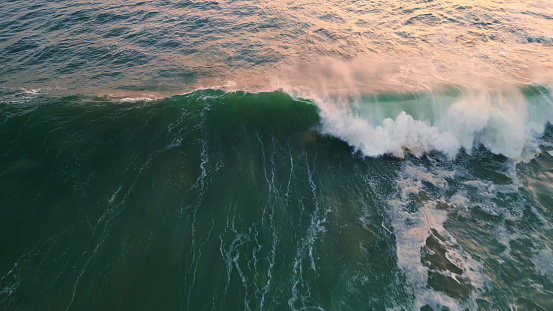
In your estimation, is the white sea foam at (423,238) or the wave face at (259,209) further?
the wave face at (259,209)

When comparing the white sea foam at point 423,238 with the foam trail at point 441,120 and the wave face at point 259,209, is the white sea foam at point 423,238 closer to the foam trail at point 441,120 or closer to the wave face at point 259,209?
the wave face at point 259,209

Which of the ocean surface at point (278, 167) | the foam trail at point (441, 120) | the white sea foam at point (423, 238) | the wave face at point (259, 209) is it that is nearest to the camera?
the white sea foam at point (423, 238)

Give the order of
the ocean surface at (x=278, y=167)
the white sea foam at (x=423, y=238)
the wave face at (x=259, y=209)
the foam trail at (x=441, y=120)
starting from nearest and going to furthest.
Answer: the white sea foam at (x=423, y=238) < the wave face at (x=259, y=209) < the ocean surface at (x=278, y=167) < the foam trail at (x=441, y=120)

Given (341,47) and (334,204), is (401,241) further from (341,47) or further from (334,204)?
(341,47)

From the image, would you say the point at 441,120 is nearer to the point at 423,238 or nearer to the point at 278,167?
the point at 423,238

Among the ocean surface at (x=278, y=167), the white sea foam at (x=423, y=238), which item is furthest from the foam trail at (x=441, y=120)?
the white sea foam at (x=423, y=238)

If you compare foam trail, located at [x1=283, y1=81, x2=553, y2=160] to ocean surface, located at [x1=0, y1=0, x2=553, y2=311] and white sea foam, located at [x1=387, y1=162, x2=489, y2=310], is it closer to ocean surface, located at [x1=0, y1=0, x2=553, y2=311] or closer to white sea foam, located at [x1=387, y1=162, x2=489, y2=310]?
ocean surface, located at [x1=0, y1=0, x2=553, y2=311]
